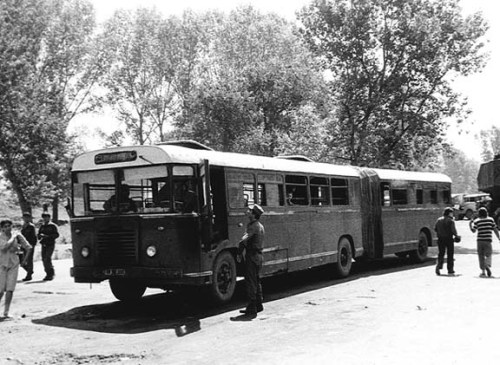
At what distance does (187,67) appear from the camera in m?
54.0

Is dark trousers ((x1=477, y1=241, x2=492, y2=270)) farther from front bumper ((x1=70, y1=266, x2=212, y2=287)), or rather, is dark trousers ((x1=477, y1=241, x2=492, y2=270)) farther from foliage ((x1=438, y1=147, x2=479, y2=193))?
foliage ((x1=438, y1=147, x2=479, y2=193))

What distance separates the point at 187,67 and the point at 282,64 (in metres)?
13.1

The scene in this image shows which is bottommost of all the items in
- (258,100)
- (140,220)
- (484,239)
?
(484,239)

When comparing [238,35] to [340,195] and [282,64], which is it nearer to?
[282,64]

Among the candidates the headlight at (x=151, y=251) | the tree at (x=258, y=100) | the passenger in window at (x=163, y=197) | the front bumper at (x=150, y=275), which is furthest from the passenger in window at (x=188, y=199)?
the tree at (x=258, y=100)

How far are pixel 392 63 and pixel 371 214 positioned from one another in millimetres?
15265

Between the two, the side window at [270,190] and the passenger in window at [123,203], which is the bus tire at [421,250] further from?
the passenger in window at [123,203]

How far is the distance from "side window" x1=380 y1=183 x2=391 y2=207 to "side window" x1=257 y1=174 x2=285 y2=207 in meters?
5.61

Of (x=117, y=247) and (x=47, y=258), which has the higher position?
(x=117, y=247)

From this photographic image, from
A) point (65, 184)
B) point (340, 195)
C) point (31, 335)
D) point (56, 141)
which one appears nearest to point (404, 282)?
point (340, 195)

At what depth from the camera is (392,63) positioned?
3078 centimetres

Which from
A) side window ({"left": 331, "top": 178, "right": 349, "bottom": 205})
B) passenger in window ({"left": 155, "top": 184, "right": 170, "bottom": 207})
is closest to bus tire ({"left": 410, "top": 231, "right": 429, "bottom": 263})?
side window ({"left": 331, "top": 178, "right": 349, "bottom": 205})

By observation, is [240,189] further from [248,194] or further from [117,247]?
[117,247]

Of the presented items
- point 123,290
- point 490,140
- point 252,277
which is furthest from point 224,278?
point 490,140
